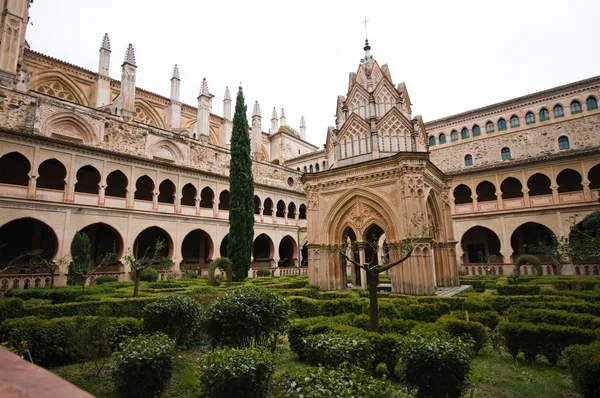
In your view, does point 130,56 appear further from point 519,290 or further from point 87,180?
point 519,290

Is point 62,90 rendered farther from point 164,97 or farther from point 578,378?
point 578,378

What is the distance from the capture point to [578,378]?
475 cm

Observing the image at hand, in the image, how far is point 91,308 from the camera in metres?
9.99

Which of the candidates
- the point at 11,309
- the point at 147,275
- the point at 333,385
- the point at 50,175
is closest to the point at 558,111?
the point at 333,385

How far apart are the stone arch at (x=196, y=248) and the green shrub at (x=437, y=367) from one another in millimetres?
24842

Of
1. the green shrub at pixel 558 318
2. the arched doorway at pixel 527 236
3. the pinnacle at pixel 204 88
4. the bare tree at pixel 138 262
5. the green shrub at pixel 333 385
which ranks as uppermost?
the pinnacle at pixel 204 88

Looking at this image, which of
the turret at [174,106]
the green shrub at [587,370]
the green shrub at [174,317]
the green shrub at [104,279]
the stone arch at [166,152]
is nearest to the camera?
the green shrub at [587,370]

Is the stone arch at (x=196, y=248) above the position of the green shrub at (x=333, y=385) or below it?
above

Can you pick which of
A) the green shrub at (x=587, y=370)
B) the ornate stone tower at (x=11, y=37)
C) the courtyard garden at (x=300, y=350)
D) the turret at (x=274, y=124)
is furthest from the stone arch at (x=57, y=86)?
the green shrub at (x=587, y=370)

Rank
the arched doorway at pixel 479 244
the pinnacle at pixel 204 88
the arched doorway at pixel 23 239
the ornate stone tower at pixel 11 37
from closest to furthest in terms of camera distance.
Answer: the arched doorway at pixel 23 239
the ornate stone tower at pixel 11 37
the arched doorway at pixel 479 244
the pinnacle at pixel 204 88

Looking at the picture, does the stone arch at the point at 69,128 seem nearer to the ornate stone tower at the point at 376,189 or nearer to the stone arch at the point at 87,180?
the stone arch at the point at 87,180

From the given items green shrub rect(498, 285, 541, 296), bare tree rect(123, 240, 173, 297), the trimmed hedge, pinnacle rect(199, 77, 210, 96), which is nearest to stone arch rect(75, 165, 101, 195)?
bare tree rect(123, 240, 173, 297)

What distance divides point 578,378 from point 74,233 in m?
22.7

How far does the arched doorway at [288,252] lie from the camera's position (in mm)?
33844
